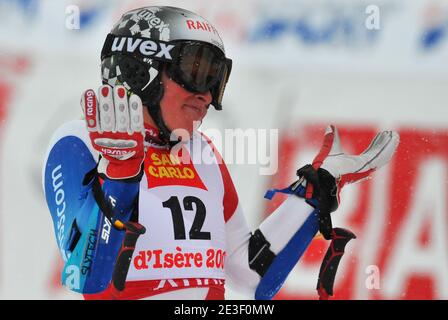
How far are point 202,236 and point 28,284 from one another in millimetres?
1920

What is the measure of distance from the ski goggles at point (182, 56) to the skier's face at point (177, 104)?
28mm

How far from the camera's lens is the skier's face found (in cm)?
424

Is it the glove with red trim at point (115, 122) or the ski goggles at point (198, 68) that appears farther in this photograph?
the ski goggles at point (198, 68)

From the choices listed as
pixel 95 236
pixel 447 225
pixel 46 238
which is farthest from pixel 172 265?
pixel 447 225

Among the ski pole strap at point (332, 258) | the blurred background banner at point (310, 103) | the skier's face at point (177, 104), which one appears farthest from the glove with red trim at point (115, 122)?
the blurred background banner at point (310, 103)

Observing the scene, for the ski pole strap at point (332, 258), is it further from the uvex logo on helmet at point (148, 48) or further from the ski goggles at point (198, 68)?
the uvex logo on helmet at point (148, 48)

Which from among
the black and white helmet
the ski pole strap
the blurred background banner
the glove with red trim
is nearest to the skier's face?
the black and white helmet

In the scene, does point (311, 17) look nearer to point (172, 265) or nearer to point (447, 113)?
point (447, 113)

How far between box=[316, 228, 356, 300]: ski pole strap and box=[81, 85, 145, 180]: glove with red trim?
4.00 feet

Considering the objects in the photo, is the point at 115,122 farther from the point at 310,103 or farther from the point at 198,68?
the point at 310,103

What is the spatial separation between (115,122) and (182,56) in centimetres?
95

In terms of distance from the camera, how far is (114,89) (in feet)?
11.0

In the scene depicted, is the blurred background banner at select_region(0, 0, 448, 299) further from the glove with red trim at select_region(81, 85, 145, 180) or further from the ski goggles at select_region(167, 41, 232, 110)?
the glove with red trim at select_region(81, 85, 145, 180)

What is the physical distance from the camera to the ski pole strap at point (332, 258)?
432 cm
